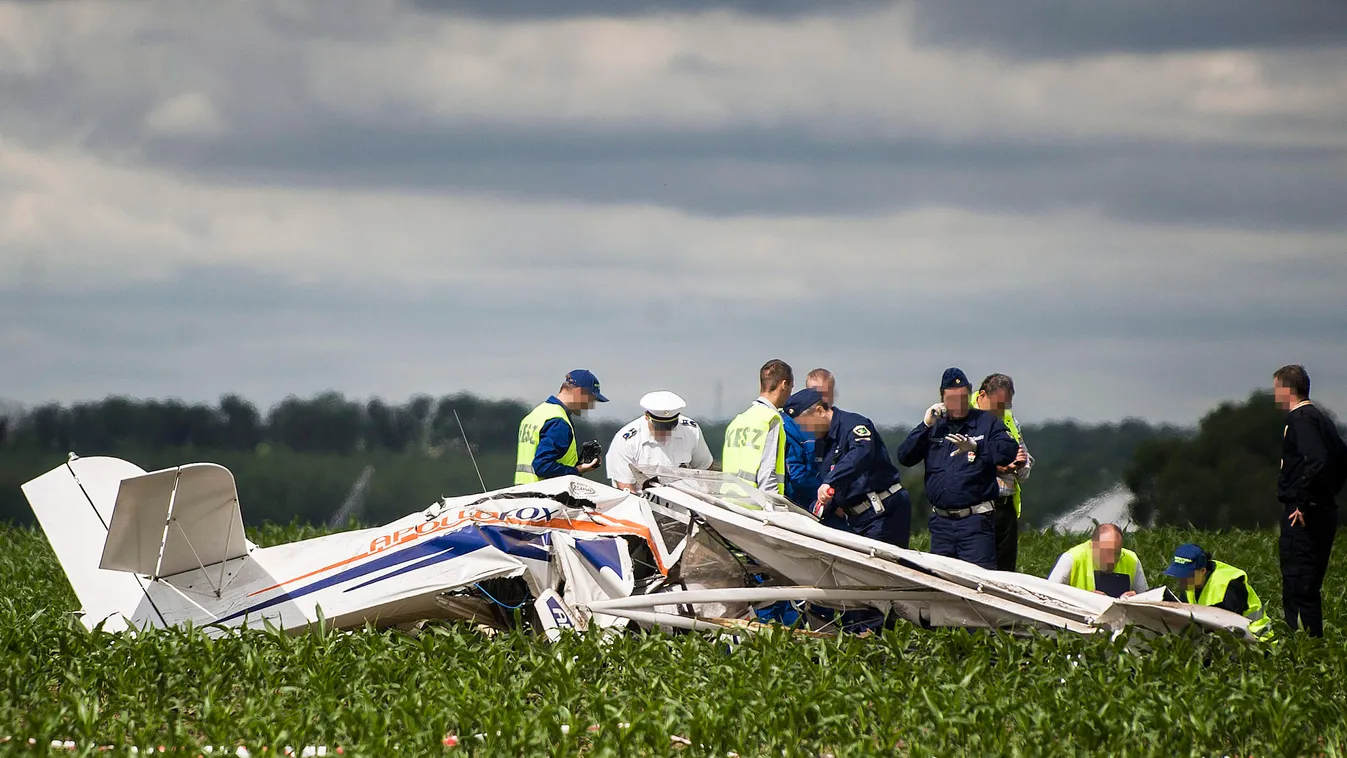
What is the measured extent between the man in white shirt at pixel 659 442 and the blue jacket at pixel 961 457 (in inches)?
70.1

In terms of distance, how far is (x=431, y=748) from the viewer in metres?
5.64

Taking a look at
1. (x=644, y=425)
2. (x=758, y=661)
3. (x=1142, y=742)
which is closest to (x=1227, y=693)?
(x=1142, y=742)

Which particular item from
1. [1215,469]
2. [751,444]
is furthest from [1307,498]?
[1215,469]

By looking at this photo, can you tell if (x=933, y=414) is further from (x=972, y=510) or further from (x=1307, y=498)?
(x=1307, y=498)

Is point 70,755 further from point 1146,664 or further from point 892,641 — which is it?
point 1146,664

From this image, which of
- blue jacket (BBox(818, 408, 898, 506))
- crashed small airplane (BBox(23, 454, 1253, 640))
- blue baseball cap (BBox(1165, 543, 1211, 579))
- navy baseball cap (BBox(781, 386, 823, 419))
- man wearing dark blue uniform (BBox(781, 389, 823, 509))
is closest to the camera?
crashed small airplane (BBox(23, 454, 1253, 640))

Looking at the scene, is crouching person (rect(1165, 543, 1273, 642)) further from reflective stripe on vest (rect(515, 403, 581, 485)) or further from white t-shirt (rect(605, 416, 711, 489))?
reflective stripe on vest (rect(515, 403, 581, 485))

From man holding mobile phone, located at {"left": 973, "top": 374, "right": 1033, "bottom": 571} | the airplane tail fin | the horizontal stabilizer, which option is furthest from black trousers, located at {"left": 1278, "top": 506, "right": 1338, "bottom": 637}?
the airplane tail fin

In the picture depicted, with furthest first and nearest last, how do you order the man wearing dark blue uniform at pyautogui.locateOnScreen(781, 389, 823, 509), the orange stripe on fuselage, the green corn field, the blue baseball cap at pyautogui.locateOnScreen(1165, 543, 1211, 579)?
the man wearing dark blue uniform at pyautogui.locateOnScreen(781, 389, 823, 509) → the blue baseball cap at pyautogui.locateOnScreen(1165, 543, 1211, 579) → the orange stripe on fuselage → the green corn field

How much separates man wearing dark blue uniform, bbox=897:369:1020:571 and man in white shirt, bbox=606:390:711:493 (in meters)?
1.79

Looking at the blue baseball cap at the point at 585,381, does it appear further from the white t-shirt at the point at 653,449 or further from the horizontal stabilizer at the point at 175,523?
the horizontal stabilizer at the point at 175,523

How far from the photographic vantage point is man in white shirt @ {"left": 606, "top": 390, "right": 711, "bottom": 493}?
1012cm

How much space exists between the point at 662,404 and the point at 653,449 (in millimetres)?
394

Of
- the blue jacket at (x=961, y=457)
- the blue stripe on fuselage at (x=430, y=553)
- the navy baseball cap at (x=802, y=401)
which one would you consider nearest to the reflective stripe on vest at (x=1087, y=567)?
the blue jacket at (x=961, y=457)
